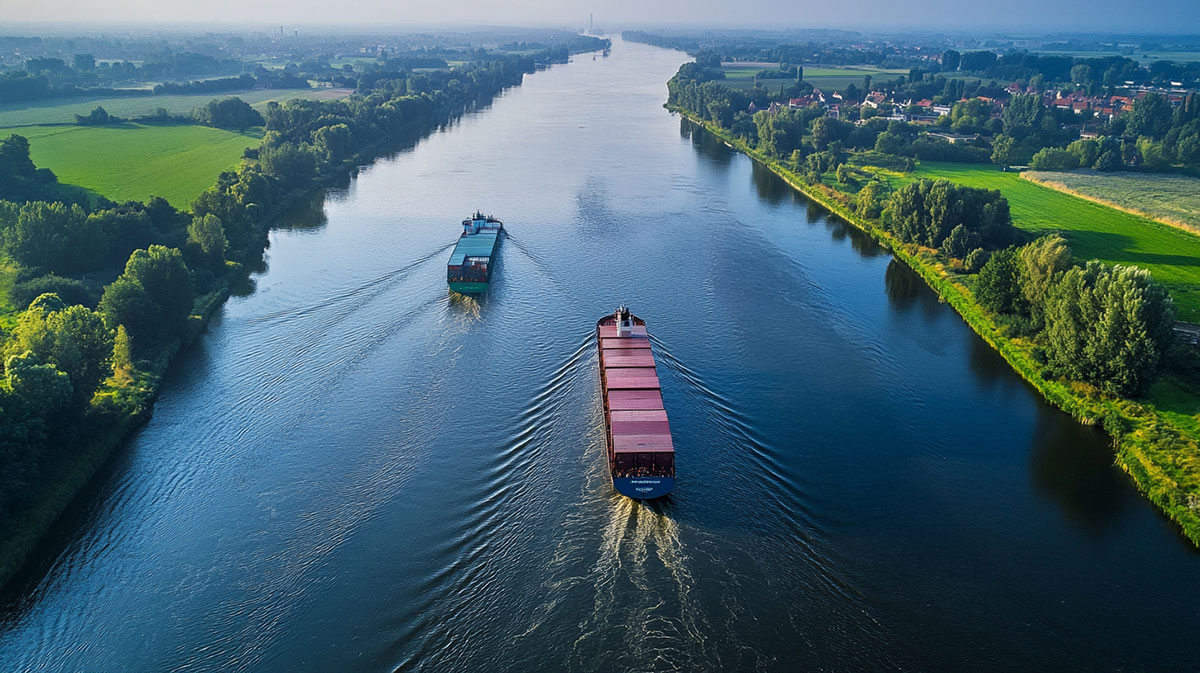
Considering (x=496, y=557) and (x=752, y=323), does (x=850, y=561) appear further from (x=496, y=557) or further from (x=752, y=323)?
(x=752, y=323)

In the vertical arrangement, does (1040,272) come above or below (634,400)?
above

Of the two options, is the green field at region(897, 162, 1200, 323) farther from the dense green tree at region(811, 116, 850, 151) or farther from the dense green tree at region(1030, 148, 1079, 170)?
the dense green tree at region(811, 116, 850, 151)

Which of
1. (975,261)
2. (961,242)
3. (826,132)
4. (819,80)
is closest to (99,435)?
(975,261)

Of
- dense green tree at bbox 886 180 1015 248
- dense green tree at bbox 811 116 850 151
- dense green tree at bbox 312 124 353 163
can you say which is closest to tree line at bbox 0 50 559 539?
dense green tree at bbox 312 124 353 163

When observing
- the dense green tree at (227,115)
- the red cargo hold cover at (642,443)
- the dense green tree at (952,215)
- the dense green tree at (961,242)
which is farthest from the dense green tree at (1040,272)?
the dense green tree at (227,115)

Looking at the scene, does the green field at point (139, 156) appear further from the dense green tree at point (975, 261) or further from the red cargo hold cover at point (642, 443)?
the dense green tree at point (975, 261)

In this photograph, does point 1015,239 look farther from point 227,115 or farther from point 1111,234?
point 227,115
